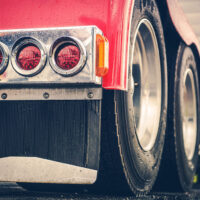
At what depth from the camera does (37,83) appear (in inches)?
62.3

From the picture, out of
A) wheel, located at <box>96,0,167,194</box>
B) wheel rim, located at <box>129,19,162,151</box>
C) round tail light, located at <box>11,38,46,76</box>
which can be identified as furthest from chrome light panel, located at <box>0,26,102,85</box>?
wheel rim, located at <box>129,19,162,151</box>

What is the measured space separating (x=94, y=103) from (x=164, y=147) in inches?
41.3

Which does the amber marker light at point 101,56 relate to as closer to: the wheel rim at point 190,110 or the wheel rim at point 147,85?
the wheel rim at point 147,85

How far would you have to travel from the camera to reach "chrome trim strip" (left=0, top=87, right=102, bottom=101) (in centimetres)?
161

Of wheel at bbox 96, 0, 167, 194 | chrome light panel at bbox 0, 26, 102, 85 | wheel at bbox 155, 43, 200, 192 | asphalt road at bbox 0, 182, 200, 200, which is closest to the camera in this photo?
chrome light panel at bbox 0, 26, 102, 85

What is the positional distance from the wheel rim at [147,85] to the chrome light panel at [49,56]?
0.85 metres

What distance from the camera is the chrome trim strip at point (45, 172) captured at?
1.66 metres

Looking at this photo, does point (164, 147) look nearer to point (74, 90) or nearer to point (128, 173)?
point (128, 173)

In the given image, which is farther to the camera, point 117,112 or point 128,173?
point 128,173

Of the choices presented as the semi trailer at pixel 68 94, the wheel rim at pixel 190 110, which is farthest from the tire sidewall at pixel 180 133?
the semi trailer at pixel 68 94

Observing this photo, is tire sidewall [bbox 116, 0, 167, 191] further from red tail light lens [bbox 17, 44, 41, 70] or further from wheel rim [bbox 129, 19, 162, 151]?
red tail light lens [bbox 17, 44, 41, 70]

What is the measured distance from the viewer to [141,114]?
252cm

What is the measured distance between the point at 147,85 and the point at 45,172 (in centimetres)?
101

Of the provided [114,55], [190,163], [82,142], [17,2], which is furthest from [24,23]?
[190,163]
